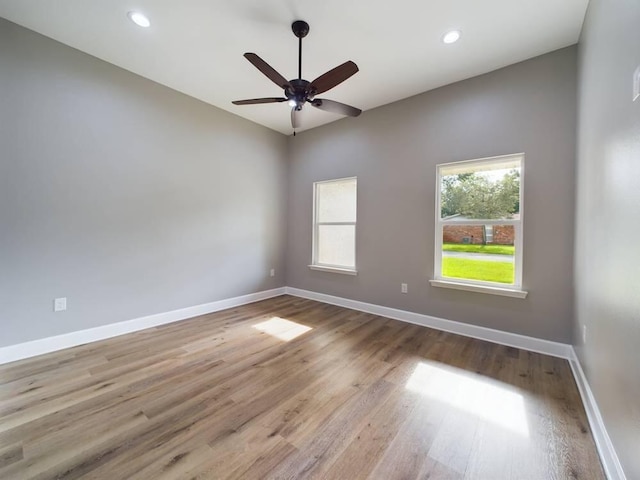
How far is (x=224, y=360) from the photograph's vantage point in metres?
2.32

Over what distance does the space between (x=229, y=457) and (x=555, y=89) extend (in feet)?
12.8

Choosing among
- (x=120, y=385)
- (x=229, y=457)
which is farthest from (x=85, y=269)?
(x=229, y=457)

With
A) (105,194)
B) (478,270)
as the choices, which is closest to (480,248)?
(478,270)

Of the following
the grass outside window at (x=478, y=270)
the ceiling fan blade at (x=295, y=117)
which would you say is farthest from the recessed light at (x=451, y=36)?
the grass outside window at (x=478, y=270)

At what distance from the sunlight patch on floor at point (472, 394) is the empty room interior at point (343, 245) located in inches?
0.7

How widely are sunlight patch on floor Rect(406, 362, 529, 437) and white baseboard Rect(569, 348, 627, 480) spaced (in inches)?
12.1

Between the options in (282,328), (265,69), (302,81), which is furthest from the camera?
(282,328)

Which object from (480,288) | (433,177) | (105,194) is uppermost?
(433,177)

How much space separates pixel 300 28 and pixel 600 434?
11.2 feet

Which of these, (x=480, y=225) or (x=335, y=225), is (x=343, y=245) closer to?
(x=335, y=225)

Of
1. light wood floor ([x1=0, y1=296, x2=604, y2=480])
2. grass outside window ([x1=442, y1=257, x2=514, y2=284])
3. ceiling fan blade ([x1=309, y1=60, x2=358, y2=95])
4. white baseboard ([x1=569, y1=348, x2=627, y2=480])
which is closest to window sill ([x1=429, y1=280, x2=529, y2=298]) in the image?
grass outside window ([x1=442, y1=257, x2=514, y2=284])

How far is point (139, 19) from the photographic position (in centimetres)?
217

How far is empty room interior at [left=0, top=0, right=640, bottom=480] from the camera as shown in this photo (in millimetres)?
1350

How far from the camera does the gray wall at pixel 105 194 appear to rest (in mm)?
2271
